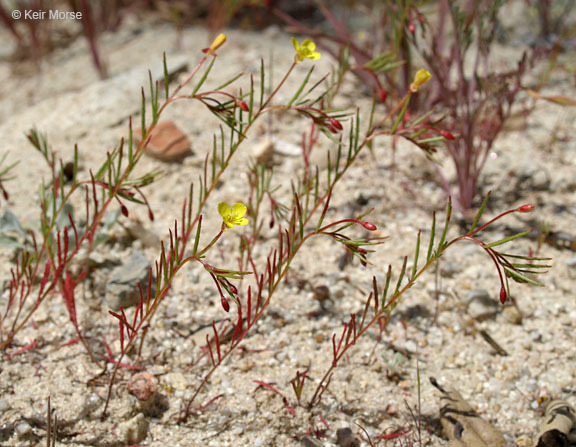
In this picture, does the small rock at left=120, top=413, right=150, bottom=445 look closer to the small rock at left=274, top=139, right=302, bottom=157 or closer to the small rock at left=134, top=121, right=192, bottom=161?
the small rock at left=134, top=121, right=192, bottom=161

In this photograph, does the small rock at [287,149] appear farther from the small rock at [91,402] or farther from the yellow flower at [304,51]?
the small rock at [91,402]

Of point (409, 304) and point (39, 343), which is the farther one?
point (409, 304)

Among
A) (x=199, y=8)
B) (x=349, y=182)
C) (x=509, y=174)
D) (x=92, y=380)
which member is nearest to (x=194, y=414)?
(x=92, y=380)

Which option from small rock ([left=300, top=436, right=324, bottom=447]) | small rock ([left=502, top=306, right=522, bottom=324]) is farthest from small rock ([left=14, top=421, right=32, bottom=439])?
small rock ([left=502, top=306, right=522, bottom=324])

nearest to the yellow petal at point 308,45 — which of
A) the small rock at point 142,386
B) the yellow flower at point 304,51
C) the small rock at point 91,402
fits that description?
the yellow flower at point 304,51

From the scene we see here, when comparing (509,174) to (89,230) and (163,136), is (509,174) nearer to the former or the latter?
(163,136)

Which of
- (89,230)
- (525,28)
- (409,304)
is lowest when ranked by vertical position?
(409,304)

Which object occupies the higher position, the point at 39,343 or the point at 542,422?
the point at 39,343

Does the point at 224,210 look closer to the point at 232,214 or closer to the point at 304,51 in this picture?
the point at 232,214
